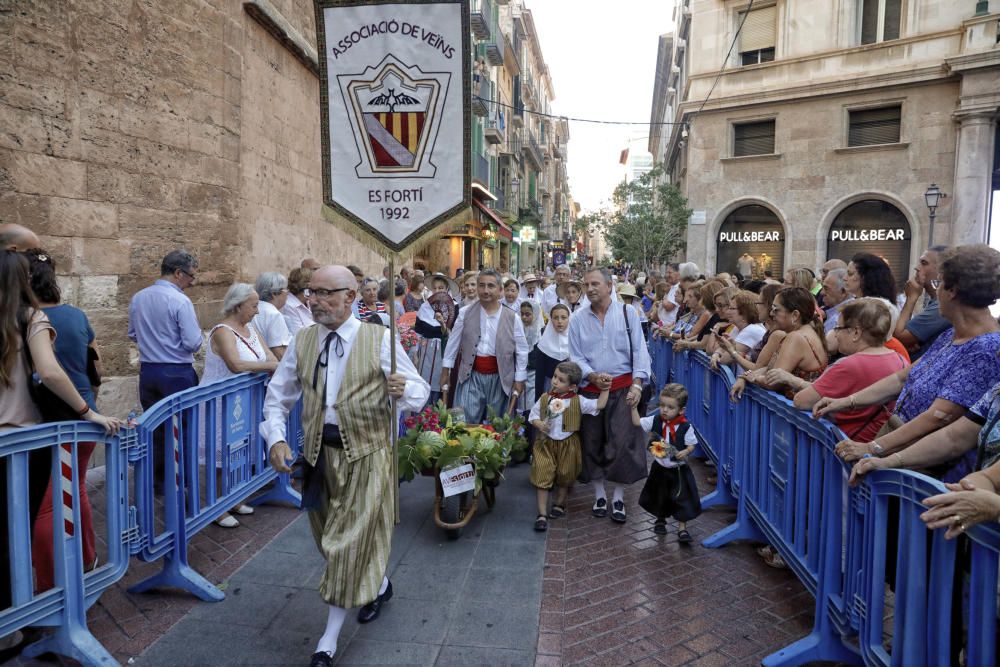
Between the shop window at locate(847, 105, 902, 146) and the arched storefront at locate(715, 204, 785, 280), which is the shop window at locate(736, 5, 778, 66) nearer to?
the shop window at locate(847, 105, 902, 146)

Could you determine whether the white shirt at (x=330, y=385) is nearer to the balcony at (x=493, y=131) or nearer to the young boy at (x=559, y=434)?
the young boy at (x=559, y=434)

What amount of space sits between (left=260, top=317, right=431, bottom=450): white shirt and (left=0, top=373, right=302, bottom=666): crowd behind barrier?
666 mm

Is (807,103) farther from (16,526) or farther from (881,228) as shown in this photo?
(16,526)

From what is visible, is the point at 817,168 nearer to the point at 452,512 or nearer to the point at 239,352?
the point at 452,512

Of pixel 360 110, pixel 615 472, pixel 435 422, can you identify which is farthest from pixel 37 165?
pixel 615 472

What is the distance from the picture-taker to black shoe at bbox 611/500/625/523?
498 cm

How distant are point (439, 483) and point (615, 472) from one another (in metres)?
1.35

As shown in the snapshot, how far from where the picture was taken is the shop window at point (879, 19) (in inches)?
793

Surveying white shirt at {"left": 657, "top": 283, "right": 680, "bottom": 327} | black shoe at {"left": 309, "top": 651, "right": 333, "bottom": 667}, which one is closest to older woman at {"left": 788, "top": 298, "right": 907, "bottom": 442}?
black shoe at {"left": 309, "top": 651, "right": 333, "bottom": 667}

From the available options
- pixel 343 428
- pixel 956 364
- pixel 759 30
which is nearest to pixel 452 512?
pixel 343 428

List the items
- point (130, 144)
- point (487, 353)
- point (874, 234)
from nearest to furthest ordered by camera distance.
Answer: point (487, 353), point (130, 144), point (874, 234)

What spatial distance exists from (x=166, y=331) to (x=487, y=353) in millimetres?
2585

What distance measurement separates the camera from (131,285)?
6.50 meters

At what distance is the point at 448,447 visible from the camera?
4.64 m
